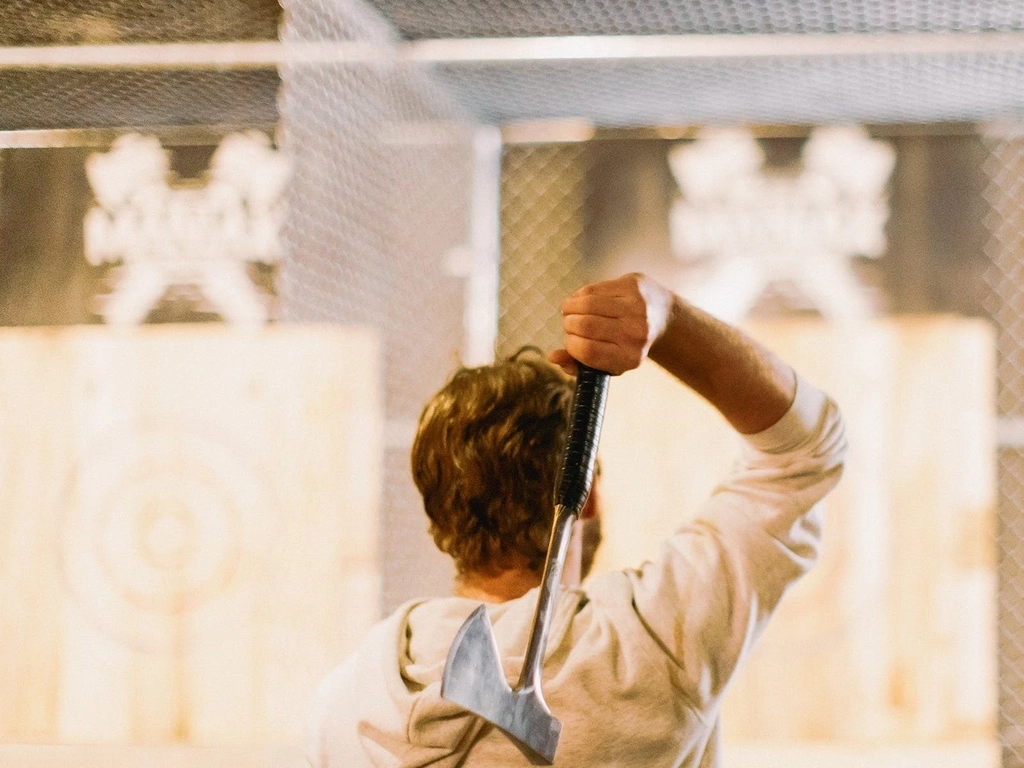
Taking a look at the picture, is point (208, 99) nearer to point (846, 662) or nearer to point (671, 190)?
point (671, 190)

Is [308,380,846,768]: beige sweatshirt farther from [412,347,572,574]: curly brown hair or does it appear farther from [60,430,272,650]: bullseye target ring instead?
[60,430,272,650]: bullseye target ring

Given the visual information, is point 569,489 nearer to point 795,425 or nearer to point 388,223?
point 795,425

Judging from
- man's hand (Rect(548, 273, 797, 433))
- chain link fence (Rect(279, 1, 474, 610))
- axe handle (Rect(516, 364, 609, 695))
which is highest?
chain link fence (Rect(279, 1, 474, 610))

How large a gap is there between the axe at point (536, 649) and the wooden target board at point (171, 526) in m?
1.13

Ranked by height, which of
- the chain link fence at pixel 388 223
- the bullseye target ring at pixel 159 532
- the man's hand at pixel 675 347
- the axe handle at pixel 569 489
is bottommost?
the bullseye target ring at pixel 159 532

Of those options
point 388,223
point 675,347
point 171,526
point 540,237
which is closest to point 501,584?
point 675,347

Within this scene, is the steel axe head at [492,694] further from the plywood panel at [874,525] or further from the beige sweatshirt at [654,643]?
the plywood panel at [874,525]

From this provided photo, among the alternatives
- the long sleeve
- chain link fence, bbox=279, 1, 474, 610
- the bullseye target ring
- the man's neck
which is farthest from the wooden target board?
the long sleeve

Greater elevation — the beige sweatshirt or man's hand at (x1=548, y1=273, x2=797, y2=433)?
man's hand at (x1=548, y1=273, x2=797, y2=433)

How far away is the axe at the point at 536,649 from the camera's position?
52 cm

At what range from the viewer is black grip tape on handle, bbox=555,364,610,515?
567 mm

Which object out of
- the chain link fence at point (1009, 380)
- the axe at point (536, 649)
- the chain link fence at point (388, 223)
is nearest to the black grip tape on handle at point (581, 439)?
the axe at point (536, 649)

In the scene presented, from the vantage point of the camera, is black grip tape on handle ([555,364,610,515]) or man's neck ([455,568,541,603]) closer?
black grip tape on handle ([555,364,610,515])

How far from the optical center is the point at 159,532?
6.23ft
